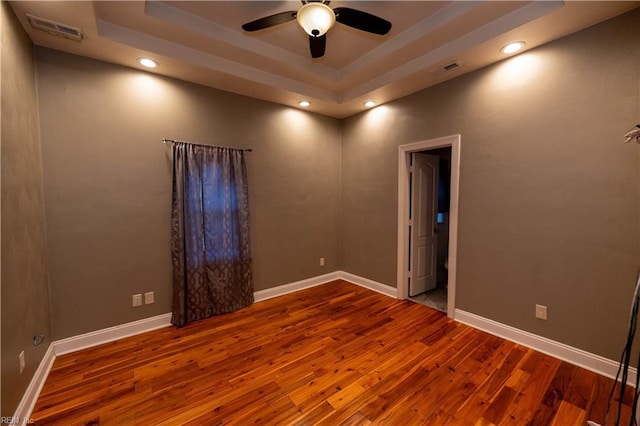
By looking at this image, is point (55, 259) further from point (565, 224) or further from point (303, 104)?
point (565, 224)

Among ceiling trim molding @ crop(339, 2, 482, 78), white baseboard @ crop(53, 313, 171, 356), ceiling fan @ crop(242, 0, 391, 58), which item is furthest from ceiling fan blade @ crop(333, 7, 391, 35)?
white baseboard @ crop(53, 313, 171, 356)

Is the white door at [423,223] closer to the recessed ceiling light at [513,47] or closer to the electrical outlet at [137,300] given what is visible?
the recessed ceiling light at [513,47]

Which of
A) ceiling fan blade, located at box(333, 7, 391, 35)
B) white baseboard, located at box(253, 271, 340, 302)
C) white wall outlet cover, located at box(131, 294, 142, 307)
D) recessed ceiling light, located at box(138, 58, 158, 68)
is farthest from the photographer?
white baseboard, located at box(253, 271, 340, 302)

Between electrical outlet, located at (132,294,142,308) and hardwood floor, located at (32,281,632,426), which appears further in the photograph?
electrical outlet, located at (132,294,142,308)

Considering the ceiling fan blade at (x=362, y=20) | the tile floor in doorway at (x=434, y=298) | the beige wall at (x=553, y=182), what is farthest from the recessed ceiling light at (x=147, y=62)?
the tile floor in doorway at (x=434, y=298)

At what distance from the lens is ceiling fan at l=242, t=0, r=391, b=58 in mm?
1911

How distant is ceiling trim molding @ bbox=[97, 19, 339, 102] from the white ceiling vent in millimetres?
172

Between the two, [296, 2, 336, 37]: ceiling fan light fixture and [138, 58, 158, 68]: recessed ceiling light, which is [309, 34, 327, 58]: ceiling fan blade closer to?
[296, 2, 336, 37]: ceiling fan light fixture

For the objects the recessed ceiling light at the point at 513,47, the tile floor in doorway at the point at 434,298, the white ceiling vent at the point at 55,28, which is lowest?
the tile floor in doorway at the point at 434,298

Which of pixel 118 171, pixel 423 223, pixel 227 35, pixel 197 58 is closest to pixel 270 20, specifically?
pixel 227 35

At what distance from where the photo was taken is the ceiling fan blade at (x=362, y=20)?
2.02 m

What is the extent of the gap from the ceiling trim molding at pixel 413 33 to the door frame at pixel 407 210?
1145mm

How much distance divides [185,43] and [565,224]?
3.96m

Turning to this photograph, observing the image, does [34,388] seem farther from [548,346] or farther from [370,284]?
[548,346]
